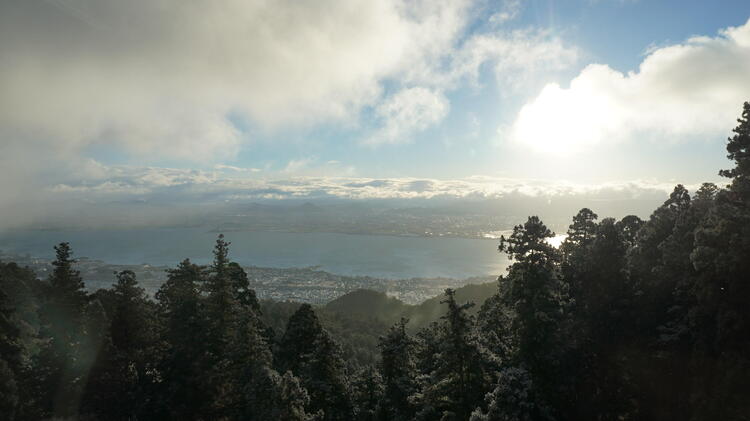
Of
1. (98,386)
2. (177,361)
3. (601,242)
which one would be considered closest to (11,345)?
(98,386)

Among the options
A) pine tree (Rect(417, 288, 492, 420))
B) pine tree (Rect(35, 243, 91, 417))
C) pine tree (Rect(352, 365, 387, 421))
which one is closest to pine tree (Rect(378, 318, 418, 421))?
pine tree (Rect(352, 365, 387, 421))

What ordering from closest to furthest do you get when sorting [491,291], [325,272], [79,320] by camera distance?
[79,320] < [491,291] < [325,272]

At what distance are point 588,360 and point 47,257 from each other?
777 ft

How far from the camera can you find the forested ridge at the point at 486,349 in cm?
1708

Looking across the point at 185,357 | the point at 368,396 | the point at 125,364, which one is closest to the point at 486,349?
the point at 368,396

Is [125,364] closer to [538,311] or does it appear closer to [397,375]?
[397,375]

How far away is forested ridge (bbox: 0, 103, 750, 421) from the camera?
17.1 meters

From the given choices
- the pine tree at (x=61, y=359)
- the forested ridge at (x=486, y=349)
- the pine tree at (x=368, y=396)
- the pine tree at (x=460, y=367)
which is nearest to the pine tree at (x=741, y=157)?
the forested ridge at (x=486, y=349)

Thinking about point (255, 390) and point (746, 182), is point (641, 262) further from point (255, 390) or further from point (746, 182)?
point (255, 390)

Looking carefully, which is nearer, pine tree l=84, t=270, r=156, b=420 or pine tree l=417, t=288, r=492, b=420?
pine tree l=417, t=288, r=492, b=420

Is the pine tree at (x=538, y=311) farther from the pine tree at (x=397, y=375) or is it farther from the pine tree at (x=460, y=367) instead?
the pine tree at (x=397, y=375)

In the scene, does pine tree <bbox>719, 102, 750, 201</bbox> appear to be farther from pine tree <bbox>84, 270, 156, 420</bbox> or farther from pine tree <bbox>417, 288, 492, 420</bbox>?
pine tree <bbox>84, 270, 156, 420</bbox>

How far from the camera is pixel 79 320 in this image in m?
25.0

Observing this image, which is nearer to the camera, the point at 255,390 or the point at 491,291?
the point at 255,390
